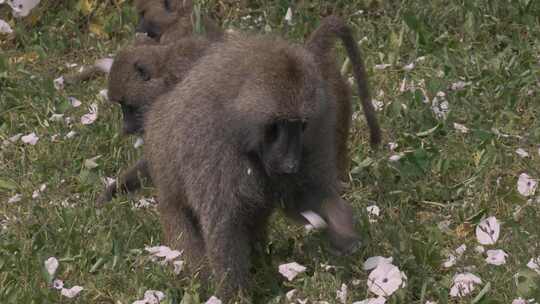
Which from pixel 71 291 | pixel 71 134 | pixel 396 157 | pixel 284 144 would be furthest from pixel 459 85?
pixel 71 291

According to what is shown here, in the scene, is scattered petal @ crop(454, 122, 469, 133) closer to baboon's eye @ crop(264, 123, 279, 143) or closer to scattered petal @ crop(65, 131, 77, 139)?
baboon's eye @ crop(264, 123, 279, 143)

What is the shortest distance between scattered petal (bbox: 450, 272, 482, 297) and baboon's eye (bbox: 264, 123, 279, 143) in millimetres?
808

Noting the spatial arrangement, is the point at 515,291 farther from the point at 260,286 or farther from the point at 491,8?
the point at 491,8

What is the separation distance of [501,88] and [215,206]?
2058mm

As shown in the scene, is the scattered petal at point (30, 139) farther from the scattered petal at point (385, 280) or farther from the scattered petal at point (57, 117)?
the scattered petal at point (385, 280)

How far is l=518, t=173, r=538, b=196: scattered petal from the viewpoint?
482cm

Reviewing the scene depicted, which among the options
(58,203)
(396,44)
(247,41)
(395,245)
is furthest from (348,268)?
(396,44)

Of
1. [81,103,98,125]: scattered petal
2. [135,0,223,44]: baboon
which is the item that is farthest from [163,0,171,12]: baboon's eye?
[81,103,98,125]: scattered petal

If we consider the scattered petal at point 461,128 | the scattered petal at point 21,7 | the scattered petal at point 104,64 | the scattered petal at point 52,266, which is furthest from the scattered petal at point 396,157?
the scattered petal at point 21,7

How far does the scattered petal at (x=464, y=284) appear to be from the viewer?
13.8 ft

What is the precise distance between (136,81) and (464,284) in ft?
6.53

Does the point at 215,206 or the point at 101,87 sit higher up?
the point at 215,206

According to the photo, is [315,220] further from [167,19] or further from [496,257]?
[167,19]

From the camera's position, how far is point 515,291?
13.7 feet
